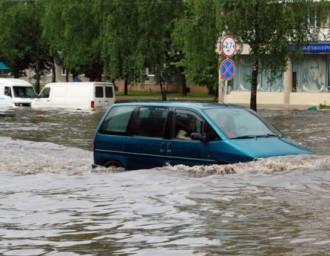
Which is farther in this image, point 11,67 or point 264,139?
point 11,67

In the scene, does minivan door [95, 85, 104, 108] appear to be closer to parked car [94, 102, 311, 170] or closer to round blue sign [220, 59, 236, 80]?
round blue sign [220, 59, 236, 80]

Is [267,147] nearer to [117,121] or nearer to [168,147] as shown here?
[168,147]

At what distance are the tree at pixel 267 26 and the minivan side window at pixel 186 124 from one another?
17666 millimetres

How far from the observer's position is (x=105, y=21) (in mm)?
46531

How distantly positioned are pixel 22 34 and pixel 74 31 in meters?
14.8

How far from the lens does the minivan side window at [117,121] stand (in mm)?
13335

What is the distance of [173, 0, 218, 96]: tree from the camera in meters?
32.3

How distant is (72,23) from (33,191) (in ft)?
137

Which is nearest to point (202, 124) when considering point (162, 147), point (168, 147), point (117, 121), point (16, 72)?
point (168, 147)

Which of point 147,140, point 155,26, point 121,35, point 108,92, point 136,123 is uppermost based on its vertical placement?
point 155,26

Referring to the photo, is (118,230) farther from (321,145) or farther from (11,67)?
(11,67)

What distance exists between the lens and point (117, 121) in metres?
13.5

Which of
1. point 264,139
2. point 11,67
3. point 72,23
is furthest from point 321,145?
point 11,67

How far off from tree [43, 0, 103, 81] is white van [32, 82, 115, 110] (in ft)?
26.2
